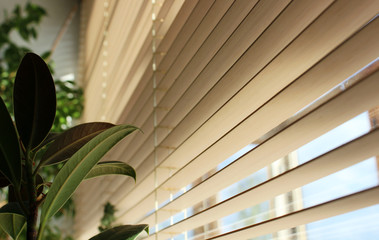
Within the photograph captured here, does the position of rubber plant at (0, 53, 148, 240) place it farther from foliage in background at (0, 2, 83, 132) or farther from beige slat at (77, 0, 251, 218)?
foliage in background at (0, 2, 83, 132)

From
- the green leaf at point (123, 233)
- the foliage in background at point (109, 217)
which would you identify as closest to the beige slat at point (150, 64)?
the foliage in background at point (109, 217)

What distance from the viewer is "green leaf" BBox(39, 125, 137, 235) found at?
32.8 inches

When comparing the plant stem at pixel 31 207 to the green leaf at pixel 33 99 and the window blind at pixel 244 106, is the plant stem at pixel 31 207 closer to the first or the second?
the green leaf at pixel 33 99

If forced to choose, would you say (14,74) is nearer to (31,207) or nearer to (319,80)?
(31,207)

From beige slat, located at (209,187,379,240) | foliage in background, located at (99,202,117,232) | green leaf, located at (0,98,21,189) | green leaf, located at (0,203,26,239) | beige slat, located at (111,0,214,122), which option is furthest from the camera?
foliage in background, located at (99,202,117,232)

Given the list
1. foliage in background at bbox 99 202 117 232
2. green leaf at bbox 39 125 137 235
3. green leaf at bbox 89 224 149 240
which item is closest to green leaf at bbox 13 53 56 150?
green leaf at bbox 39 125 137 235

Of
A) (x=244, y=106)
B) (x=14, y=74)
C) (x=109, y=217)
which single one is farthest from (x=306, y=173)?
(x=14, y=74)

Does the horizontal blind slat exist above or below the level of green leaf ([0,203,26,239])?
above

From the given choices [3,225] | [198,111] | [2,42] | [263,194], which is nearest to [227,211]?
[263,194]

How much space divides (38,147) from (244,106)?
1.45ft

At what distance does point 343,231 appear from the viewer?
0.65 meters

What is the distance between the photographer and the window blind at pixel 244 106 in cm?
60

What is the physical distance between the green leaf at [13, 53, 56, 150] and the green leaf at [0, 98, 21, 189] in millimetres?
80

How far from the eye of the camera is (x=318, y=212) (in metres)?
0.62
